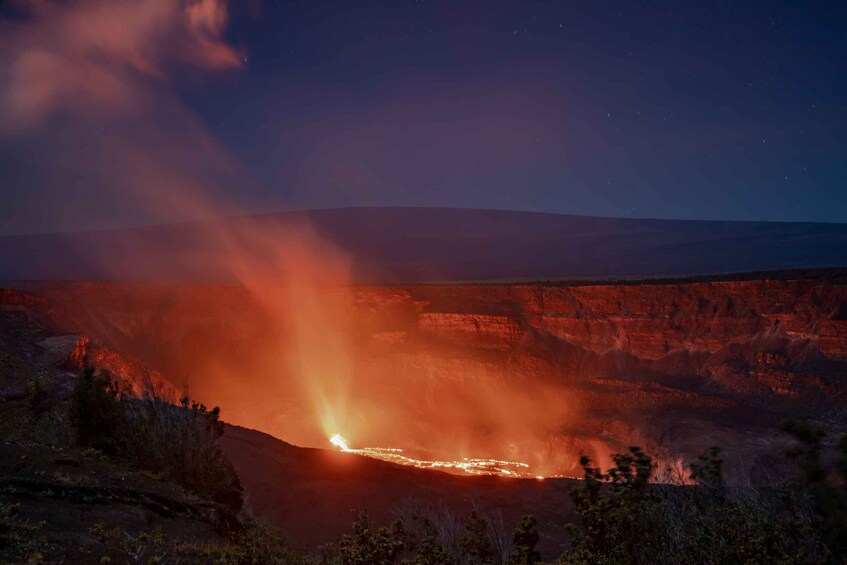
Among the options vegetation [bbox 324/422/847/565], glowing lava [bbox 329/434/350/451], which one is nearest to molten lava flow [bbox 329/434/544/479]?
glowing lava [bbox 329/434/350/451]

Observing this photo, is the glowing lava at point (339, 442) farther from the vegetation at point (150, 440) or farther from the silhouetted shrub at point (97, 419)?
the silhouetted shrub at point (97, 419)

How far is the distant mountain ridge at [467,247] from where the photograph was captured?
8531cm

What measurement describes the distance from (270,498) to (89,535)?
13.8 m

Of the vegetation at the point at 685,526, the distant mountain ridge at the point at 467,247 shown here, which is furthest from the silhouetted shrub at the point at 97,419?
the distant mountain ridge at the point at 467,247

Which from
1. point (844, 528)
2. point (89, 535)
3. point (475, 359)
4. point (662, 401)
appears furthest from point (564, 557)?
point (475, 359)

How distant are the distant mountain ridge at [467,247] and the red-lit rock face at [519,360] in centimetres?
3055

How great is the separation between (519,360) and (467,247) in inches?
2990

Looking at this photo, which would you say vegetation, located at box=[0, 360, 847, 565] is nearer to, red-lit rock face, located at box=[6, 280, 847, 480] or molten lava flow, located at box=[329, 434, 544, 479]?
red-lit rock face, located at box=[6, 280, 847, 480]

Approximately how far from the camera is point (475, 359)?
38375 mm

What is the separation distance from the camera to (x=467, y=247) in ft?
368

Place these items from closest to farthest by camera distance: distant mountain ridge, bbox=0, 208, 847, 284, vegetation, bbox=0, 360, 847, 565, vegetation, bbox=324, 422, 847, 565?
vegetation, bbox=0, 360, 847, 565 < vegetation, bbox=324, 422, 847, 565 < distant mountain ridge, bbox=0, 208, 847, 284

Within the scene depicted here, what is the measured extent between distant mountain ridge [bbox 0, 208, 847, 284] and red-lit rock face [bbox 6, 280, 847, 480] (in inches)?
1203

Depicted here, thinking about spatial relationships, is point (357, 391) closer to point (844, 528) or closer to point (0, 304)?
point (0, 304)

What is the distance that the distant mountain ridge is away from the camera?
3359 inches
